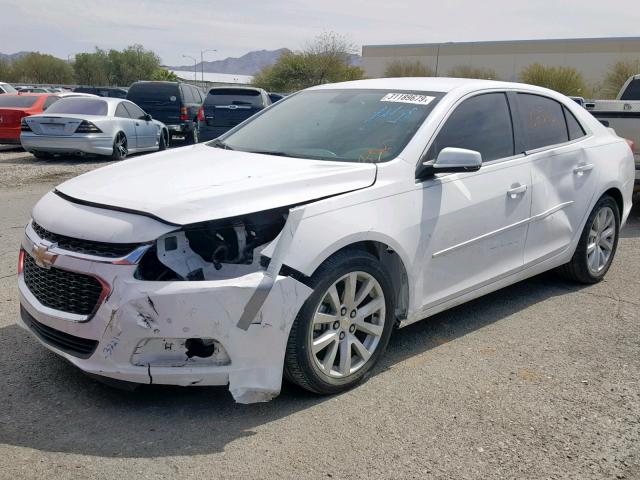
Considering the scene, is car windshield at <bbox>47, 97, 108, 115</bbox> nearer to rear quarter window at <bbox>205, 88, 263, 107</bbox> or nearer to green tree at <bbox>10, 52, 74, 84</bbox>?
rear quarter window at <bbox>205, 88, 263, 107</bbox>

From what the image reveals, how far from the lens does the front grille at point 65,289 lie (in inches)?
132

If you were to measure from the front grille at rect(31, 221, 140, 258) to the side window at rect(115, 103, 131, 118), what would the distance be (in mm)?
12189

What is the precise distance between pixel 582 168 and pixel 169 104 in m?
16.0

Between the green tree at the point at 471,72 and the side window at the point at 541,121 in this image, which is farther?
the green tree at the point at 471,72

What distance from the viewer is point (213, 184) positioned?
368 centimetres

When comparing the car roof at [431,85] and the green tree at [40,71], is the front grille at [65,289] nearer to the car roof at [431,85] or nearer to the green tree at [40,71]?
the car roof at [431,85]

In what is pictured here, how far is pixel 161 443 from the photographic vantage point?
3.25m

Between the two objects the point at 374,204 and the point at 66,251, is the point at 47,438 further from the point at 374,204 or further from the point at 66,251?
the point at 374,204

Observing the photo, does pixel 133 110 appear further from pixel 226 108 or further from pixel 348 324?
pixel 348 324

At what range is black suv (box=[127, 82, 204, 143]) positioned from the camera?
64.8 ft

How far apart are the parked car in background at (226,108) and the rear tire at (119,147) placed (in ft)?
6.21

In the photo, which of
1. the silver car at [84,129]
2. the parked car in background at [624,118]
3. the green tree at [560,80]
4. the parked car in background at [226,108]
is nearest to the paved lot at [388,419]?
the parked car in background at [624,118]

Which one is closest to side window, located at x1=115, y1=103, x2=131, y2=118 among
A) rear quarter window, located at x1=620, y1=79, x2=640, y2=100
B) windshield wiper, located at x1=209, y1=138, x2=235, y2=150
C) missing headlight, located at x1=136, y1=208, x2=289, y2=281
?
rear quarter window, located at x1=620, y1=79, x2=640, y2=100

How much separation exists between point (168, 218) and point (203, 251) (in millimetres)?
315
